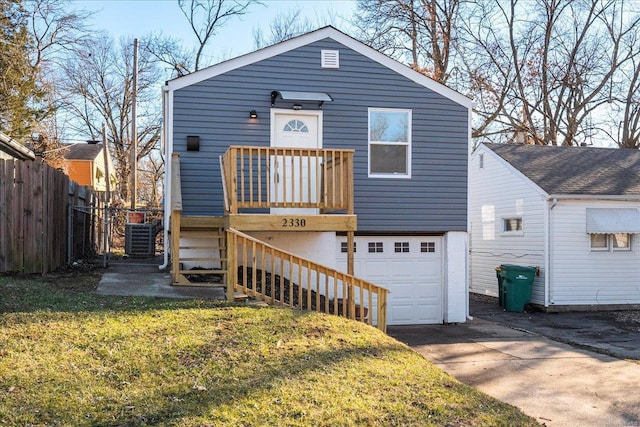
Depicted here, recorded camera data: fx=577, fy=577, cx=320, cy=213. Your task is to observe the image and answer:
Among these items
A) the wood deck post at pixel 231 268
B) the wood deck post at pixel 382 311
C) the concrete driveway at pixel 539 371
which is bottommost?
the concrete driveway at pixel 539 371

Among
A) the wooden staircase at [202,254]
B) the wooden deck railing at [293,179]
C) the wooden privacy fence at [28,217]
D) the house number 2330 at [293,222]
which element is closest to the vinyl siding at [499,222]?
the wooden deck railing at [293,179]

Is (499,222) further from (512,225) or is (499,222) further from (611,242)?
(611,242)

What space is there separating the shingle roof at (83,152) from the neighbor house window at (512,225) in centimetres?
2437

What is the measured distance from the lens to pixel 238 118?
428 inches

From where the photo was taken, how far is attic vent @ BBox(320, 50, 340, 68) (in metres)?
→ 11.3

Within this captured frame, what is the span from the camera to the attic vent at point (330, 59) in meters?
11.3

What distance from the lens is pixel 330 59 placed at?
11352 mm

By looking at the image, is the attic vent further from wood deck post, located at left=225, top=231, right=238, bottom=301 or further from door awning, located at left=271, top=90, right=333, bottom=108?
wood deck post, located at left=225, top=231, right=238, bottom=301

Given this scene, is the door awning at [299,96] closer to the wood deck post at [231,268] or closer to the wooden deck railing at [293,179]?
the wooden deck railing at [293,179]

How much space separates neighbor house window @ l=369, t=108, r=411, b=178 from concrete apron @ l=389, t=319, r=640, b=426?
3185 mm

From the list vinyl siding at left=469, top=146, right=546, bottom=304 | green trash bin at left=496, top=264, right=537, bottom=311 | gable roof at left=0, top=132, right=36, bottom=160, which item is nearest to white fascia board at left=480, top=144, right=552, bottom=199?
vinyl siding at left=469, top=146, right=546, bottom=304

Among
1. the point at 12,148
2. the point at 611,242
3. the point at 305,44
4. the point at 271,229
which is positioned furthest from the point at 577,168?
the point at 12,148

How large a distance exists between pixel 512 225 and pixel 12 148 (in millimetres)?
12205

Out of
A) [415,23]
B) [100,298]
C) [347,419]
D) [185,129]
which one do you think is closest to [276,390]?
[347,419]
